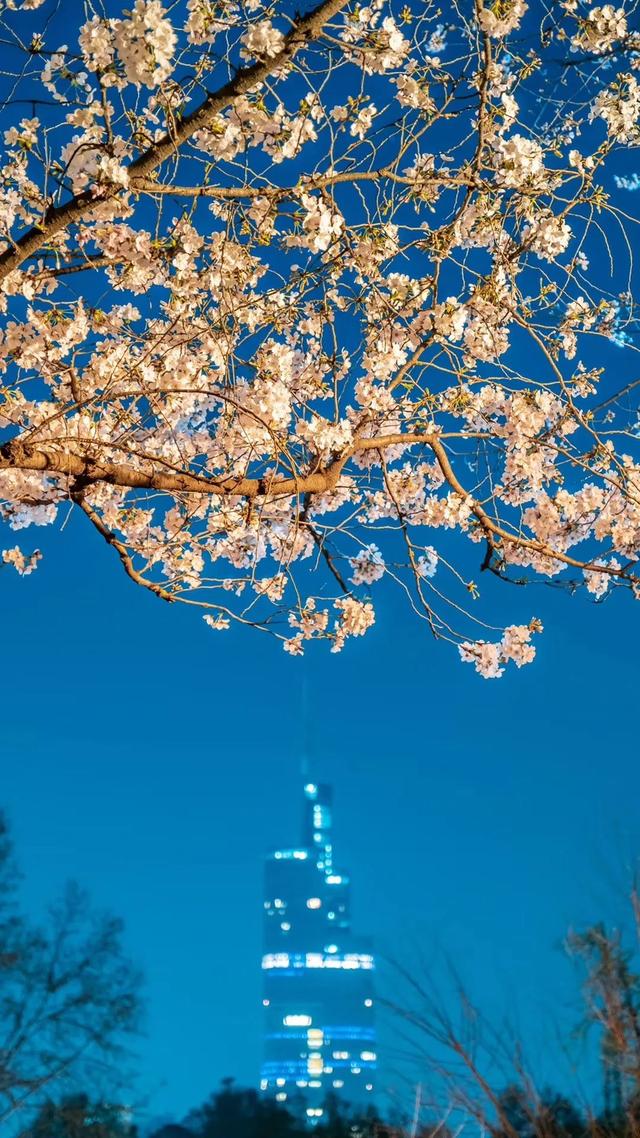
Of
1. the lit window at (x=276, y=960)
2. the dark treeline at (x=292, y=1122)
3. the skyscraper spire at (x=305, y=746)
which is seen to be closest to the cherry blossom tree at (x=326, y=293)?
the dark treeline at (x=292, y=1122)

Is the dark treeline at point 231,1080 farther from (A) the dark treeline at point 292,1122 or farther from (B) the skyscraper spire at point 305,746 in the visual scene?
(B) the skyscraper spire at point 305,746

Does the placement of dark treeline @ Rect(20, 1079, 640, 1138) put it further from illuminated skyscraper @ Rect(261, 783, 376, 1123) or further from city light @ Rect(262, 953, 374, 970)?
city light @ Rect(262, 953, 374, 970)

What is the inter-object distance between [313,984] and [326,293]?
75993 millimetres

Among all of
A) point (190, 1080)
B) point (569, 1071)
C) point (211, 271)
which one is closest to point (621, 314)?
point (211, 271)

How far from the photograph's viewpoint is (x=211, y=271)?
3506mm

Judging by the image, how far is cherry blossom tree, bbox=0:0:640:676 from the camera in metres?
2.70

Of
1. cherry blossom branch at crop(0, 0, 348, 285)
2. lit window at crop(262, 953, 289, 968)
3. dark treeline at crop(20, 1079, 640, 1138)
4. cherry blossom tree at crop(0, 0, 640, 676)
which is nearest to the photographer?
cherry blossom branch at crop(0, 0, 348, 285)

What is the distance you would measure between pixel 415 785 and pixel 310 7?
9896 centimetres

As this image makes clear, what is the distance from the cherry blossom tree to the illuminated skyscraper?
69631 millimetres

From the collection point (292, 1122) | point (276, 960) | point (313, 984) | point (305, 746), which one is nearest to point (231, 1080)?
point (292, 1122)

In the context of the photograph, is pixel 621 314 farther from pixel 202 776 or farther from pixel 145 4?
pixel 202 776

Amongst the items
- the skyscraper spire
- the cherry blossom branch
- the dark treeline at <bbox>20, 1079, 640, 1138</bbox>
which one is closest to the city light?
the skyscraper spire

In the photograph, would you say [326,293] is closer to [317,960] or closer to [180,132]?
[180,132]

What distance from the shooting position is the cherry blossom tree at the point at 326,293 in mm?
2695
